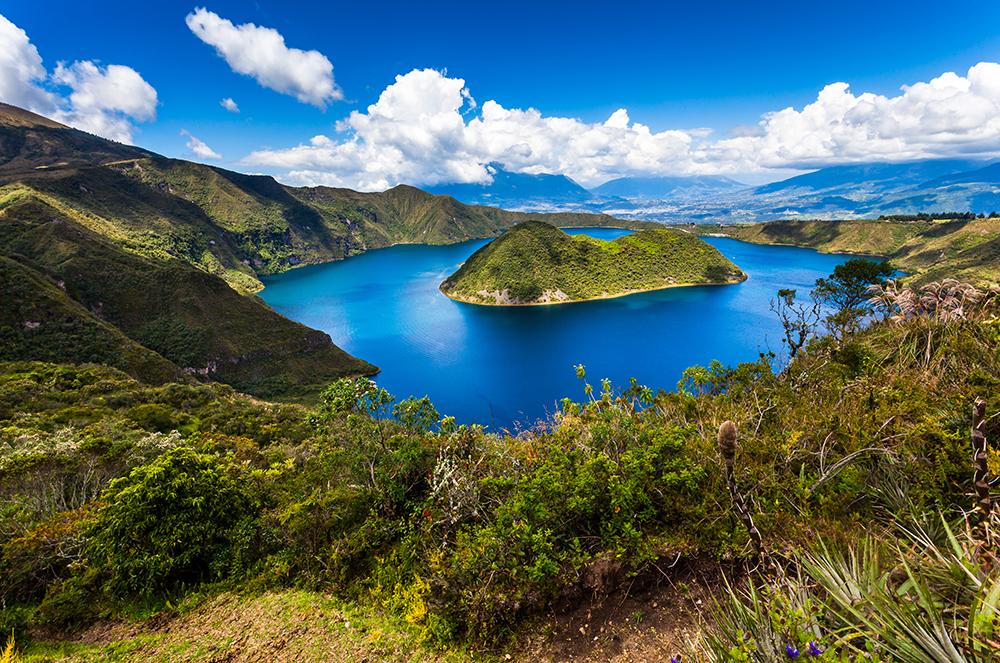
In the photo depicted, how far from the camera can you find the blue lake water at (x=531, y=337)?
58.7m

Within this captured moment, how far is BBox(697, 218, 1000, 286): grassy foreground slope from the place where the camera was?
90188mm

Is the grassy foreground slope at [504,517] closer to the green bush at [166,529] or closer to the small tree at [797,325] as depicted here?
the green bush at [166,529]

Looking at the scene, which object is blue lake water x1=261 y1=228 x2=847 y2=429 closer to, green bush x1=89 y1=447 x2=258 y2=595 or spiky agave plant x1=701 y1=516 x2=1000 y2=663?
green bush x1=89 y1=447 x2=258 y2=595

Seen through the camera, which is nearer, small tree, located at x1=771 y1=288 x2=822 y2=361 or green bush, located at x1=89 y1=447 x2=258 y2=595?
green bush, located at x1=89 y1=447 x2=258 y2=595

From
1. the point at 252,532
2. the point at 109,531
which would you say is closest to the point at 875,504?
the point at 252,532

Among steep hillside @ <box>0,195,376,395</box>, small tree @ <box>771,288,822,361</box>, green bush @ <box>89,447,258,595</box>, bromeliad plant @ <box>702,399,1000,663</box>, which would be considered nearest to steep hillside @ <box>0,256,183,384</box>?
steep hillside @ <box>0,195,376,395</box>

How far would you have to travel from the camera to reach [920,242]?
132 m

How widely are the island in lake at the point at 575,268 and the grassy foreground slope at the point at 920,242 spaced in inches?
1712

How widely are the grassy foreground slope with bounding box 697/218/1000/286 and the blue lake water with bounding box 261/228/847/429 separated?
78.6ft

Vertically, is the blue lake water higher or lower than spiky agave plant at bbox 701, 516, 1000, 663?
lower

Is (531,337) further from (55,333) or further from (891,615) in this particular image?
(891,615)

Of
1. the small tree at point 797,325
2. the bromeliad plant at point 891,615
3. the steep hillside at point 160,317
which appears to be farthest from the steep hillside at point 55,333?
the bromeliad plant at point 891,615

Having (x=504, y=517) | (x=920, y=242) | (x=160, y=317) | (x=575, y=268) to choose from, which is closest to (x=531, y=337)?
(x=575, y=268)

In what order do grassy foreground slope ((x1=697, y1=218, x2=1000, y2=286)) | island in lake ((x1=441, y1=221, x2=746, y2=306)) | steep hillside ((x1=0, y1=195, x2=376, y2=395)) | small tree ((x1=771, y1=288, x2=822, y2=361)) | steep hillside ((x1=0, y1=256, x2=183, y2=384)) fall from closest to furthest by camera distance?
small tree ((x1=771, y1=288, x2=822, y2=361)), steep hillside ((x1=0, y1=256, x2=183, y2=384)), steep hillside ((x1=0, y1=195, x2=376, y2=395)), grassy foreground slope ((x1=697, y1=218, x2=1000, y2=286)), island in lake ((x1=441, y1=221, x2=746, y2=306))
